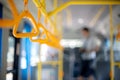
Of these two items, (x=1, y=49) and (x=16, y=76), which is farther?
(x=16, y=76)

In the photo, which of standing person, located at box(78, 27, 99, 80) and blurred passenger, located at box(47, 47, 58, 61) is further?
standing person, located at box(78, 27, 99, 80)

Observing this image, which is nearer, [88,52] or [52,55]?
[52,55]

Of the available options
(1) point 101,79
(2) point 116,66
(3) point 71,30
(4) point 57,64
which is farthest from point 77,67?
(3) point 71,30

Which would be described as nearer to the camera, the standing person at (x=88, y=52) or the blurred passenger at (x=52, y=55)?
the blurred passenger at (x=52, y=55)

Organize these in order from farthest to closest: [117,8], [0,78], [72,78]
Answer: [72,78], [117,8], [0,78]

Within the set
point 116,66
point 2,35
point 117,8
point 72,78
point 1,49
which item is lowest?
point 72,78

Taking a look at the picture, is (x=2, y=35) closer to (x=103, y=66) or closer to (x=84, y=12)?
(x=103, y=66)

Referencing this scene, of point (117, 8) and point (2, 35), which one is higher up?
point (117, 8)

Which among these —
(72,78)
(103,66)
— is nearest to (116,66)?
(103,66)

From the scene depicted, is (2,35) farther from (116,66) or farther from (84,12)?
(84,12)

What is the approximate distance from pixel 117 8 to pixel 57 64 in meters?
1.61

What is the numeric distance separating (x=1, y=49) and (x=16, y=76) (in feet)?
3.17

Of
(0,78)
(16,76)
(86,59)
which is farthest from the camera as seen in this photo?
(86,59)

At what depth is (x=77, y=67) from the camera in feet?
18.7
